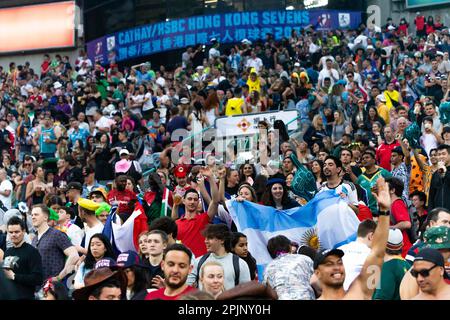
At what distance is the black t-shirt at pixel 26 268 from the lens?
394 inches

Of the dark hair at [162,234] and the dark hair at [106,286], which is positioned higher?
the dark hair at [162,234]

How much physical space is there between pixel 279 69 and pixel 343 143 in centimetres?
955

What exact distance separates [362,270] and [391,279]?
800 millimetres

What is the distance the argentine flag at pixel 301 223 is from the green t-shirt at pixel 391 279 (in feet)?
7.13

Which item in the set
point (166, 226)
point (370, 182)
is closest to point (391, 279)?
point (166, 226)

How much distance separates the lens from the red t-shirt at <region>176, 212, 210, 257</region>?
11.3 metres

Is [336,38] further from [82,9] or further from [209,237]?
[209,237]

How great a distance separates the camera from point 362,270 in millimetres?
7375

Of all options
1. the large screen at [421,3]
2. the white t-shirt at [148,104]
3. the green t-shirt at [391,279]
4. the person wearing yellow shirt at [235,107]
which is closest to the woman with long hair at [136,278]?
the green t-shirt at [391,279]

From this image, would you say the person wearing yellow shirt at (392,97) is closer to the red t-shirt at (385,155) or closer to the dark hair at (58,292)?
the red t-shirt at (385,155)

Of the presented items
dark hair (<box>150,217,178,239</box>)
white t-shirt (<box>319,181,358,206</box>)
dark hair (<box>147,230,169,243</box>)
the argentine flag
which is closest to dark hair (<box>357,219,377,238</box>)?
the argentine flag

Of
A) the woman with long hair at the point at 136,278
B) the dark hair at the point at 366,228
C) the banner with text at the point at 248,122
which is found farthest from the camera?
the banner with text at the point at 248,122

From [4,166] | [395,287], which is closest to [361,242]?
[395,287]

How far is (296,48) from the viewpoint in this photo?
29.0 metres
